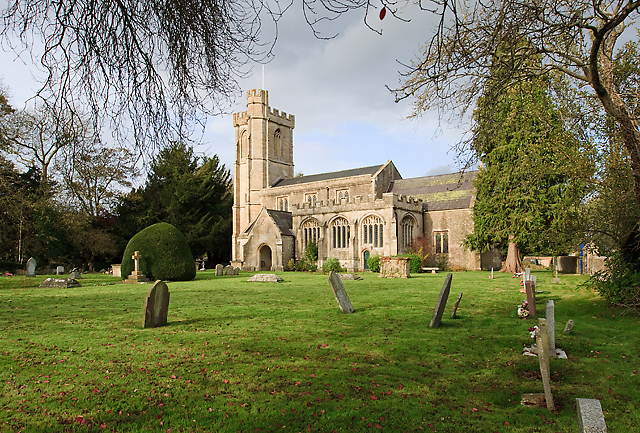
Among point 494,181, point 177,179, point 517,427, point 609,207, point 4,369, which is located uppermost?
point 177,179

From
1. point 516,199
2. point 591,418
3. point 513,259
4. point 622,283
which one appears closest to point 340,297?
point 622,283

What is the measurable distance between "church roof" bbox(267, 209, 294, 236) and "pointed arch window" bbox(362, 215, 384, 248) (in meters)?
6.32

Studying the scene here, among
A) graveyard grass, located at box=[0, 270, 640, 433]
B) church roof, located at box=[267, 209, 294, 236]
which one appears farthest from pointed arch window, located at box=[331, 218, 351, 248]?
graveyard grass, located at box=[0, 270, 640, 433]

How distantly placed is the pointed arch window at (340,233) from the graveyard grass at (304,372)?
78.4 feet

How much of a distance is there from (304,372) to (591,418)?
11.4 ft

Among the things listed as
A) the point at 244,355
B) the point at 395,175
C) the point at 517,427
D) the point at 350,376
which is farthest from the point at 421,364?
the point at 395,175

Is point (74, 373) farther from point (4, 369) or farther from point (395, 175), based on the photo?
point (395, 175)

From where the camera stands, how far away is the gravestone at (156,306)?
8.38m

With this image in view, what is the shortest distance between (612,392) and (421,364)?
2.25 metres

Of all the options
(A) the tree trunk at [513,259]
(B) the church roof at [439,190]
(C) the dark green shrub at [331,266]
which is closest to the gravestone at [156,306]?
(C) the dark green shrub at [331,266]

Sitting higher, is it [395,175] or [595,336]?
[395,175]

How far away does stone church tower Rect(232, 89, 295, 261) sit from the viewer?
47.3m

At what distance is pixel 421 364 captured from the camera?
6242 millimetres

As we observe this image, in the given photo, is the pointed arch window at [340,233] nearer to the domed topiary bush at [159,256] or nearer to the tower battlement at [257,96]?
the domed topiary bush at [159,256]
